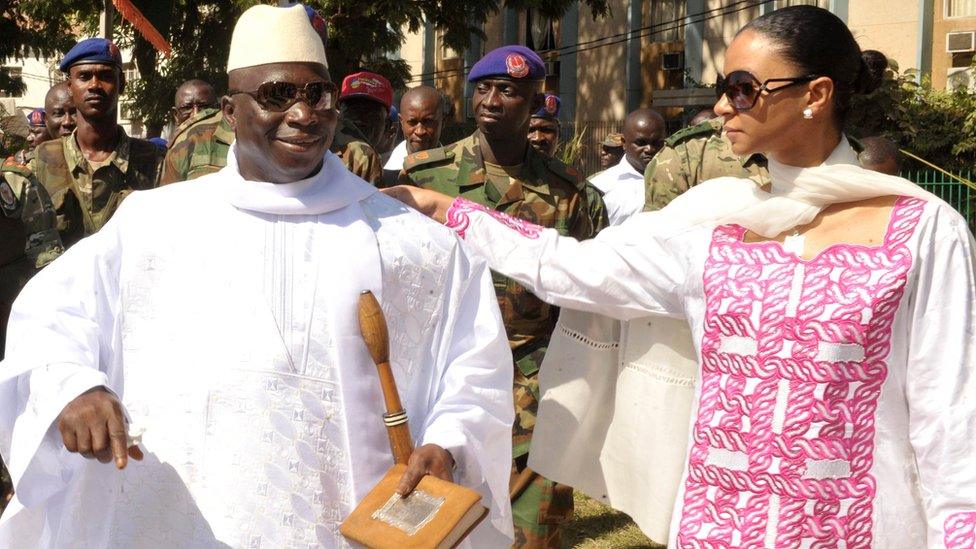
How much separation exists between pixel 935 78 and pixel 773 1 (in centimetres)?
610

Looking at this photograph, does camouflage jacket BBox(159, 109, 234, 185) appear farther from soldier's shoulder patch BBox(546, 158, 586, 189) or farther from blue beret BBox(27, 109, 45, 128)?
blue beret BBox(27, 109, 45, 128)

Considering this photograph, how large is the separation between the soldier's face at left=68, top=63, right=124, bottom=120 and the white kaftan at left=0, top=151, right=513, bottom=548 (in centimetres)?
402

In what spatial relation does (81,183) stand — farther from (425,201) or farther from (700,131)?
(425,201)

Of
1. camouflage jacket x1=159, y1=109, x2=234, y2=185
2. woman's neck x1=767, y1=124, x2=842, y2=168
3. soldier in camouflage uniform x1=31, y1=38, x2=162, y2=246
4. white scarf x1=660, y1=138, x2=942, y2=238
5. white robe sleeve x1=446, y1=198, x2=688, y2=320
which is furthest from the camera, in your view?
soldier in camouflage uniform x1=31, y1=38, x2=162, y2=246

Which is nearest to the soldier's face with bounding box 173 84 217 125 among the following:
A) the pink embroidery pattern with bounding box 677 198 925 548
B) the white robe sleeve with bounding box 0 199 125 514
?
the white robe sleeve with bounding box 0 199 125 514

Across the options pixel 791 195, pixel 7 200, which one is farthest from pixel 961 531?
pixel 7 200

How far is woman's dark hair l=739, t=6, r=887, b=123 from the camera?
10.7 ft

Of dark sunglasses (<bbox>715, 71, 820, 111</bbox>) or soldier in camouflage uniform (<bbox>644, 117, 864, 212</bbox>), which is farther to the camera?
soldier in camouflage uniform (<bbox>644, 117, 864, 212</bbox>)

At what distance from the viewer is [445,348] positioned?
338 cm

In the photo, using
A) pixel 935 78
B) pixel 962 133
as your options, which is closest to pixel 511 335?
pixel 962 133

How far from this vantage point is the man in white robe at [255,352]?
3.09 meters

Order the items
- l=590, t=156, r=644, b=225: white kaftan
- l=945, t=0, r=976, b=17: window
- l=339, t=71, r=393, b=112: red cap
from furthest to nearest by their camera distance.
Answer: l=945, t=0, r=976, b=17: window < l=590, t=156, r=644, b=225: white kaftan < l=339, t=71, r=393, b=112: red cap

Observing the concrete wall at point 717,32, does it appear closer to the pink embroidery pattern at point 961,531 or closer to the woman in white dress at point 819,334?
the woman in white dress at point 819,334

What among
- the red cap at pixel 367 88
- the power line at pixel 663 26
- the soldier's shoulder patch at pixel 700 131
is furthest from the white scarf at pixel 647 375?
the power line at pixel 663 26
